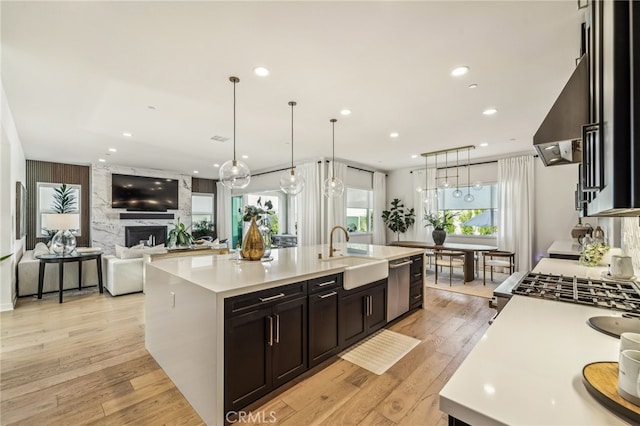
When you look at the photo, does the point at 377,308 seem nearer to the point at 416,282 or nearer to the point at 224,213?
the point at 416,282

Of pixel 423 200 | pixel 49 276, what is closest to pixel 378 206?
pixel 423 200

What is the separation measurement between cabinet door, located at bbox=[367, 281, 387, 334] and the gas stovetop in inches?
56.4

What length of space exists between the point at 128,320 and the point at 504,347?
13.8ft

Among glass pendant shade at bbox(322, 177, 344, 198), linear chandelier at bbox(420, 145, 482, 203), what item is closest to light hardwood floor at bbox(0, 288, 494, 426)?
glass pendant shade at bbox(322, 177, 344, 198)

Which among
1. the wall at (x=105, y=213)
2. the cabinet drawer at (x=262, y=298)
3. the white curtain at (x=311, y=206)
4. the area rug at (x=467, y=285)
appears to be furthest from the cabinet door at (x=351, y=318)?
the wall at (x=105, y=213)

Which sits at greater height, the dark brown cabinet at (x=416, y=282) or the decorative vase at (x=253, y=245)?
the decorative vase at (x=253, y=245)

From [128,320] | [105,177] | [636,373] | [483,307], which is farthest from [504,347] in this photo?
[105,177]

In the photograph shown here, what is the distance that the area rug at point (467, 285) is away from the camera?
4992mm

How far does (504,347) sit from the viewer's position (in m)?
1.02

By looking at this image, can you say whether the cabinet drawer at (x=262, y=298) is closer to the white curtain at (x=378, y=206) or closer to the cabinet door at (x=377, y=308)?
the cabinet door at (x=377, y=308)

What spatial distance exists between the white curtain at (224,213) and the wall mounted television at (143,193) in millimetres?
1656

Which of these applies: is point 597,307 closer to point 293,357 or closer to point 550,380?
point 550,380

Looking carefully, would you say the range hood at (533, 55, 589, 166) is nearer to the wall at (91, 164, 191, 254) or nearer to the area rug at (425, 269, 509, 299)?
the area rug at (425, 269, 509, 299)

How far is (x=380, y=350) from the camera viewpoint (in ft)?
9.33
